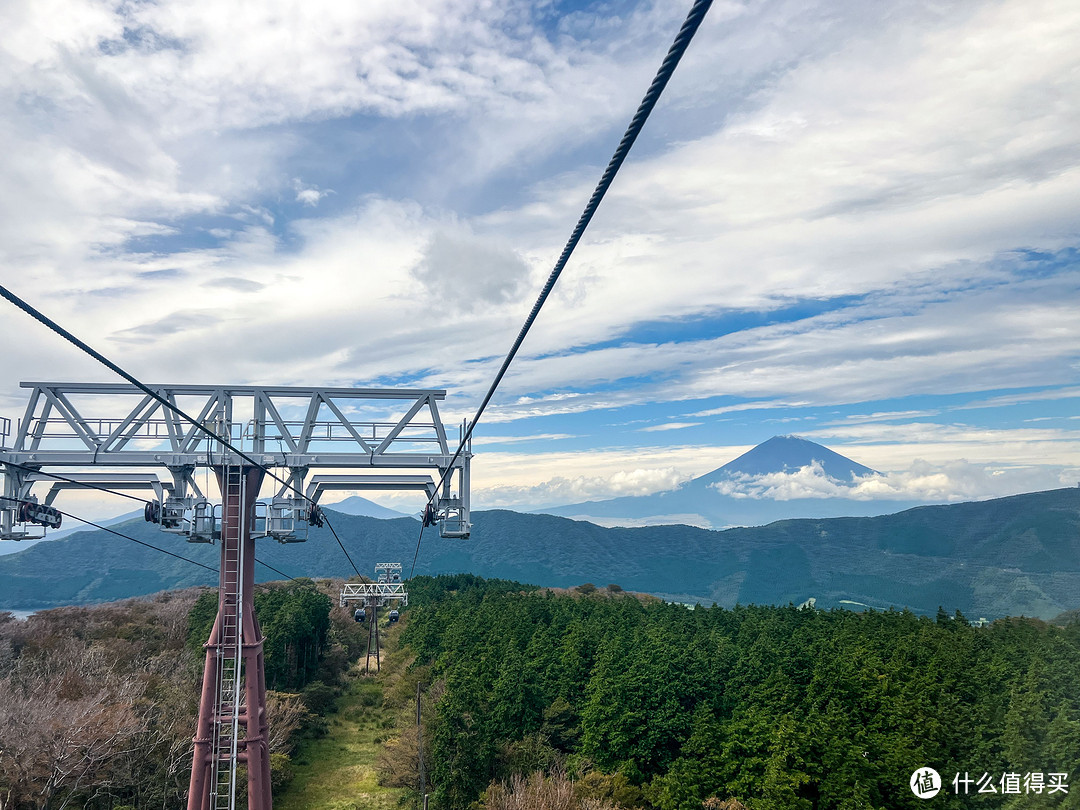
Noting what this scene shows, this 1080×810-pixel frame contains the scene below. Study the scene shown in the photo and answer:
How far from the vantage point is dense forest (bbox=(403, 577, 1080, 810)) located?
2898 cm

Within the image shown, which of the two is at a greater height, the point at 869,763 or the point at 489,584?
the point at 869,763

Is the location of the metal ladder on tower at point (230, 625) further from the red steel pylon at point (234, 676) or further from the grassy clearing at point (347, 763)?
the grassy clearing at point (347, 763)

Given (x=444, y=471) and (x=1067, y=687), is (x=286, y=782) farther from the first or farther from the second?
(x=1067, y=687)

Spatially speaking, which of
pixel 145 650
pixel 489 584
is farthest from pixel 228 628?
pixel 489 584

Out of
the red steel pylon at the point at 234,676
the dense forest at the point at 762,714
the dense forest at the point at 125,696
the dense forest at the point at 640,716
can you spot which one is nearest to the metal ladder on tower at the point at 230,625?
the red steel pylon at the point at 234,676

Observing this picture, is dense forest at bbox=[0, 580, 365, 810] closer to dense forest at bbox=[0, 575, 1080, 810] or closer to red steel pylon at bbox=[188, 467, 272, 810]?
dense forest at bbox=[0, 575, 1080, 810]

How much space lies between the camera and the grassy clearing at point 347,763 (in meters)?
41.7

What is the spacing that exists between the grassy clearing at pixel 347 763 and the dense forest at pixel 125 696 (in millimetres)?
1624

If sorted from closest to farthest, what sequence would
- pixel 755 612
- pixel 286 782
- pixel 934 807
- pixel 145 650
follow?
pixel 934 807
pixel 286 782
pixel 145 650
pixel 755 612

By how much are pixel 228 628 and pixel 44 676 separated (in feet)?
118

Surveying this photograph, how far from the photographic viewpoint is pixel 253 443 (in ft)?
71.2
